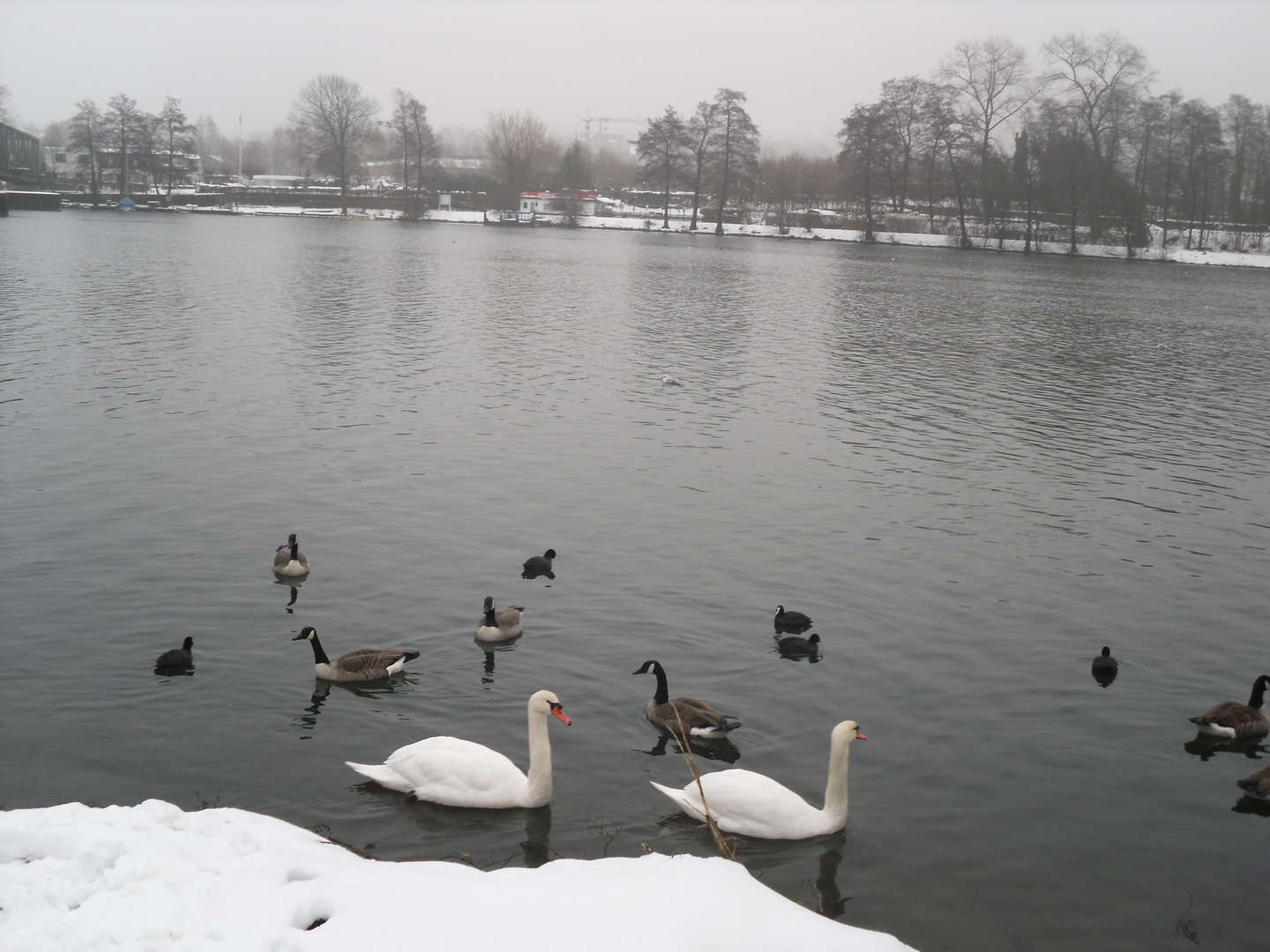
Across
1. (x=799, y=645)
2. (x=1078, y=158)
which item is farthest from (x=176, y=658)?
(x=1078, y=158)

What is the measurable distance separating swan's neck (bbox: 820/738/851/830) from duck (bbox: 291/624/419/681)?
14.9 feet

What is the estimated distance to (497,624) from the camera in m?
11.4

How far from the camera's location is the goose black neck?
1022cm

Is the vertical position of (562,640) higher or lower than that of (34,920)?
lower

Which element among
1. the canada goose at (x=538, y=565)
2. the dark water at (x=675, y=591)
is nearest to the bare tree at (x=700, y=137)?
the dark water at (x=675, y=591)

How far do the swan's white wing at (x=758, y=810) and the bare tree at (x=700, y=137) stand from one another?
11327cm

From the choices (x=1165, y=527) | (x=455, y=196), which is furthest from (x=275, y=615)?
(x=455, y=196)

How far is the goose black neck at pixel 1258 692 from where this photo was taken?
10219mm

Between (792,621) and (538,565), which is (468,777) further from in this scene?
(538,565)

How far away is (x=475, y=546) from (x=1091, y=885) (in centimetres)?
908

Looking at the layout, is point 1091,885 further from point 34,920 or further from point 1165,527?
point 1165,527

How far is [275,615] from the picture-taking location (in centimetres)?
1192

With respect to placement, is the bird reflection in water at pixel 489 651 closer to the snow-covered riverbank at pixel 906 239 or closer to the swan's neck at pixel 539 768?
the swan's neck at pixel 539 768

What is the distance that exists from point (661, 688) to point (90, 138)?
132 metres
